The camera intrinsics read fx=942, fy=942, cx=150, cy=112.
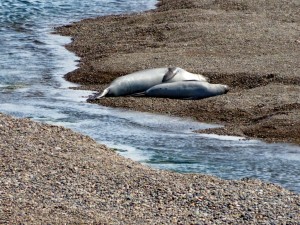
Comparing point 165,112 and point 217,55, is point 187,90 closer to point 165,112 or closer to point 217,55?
point 165,112

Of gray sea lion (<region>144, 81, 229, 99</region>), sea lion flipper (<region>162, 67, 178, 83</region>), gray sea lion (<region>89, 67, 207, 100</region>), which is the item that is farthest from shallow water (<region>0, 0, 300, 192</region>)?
sea lion flipper (<region>162, 67, 178, 83</region>)

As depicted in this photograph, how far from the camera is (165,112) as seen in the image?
48.0 ft

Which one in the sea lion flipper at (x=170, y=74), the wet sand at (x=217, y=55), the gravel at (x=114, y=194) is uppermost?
the gravel at (x=114, y=194)

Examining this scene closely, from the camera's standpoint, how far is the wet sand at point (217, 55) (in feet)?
46.2

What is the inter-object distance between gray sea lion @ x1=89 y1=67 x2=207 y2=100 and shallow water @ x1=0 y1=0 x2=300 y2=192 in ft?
1.97

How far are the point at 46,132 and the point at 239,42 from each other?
8713 mm

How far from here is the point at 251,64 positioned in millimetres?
17188

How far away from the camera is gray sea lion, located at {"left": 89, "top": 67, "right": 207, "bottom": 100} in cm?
1569

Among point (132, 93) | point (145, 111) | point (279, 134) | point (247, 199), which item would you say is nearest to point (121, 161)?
point (247, 199)

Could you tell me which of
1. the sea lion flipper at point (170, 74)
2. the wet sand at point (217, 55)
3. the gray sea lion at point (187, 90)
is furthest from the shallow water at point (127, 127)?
the sea lion flipper at point (170, 74)

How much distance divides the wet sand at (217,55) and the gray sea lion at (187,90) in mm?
217

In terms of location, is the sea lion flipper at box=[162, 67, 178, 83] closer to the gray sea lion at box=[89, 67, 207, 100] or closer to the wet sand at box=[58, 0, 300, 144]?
the gray sea lion at box=[89, 67, 207, 100]

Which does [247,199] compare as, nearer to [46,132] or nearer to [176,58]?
[46,132]

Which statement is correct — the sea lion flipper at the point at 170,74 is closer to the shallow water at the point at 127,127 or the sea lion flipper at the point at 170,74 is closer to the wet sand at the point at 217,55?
the wet sand at the point at 217,55
